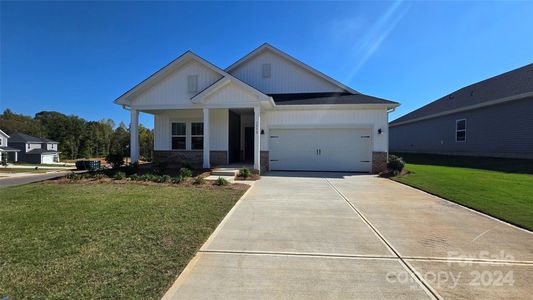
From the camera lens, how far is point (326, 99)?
47.8 feet

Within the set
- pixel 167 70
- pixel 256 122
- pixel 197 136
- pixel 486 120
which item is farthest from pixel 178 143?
pixel 486 120

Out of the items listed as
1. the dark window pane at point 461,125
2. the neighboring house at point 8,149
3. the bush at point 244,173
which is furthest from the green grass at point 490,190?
the neighboring house at point 8,149

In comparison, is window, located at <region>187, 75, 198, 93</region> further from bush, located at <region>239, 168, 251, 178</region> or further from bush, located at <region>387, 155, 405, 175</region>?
bush, located at <region>387, 155, 405, 175</region>

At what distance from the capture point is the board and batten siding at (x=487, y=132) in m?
15.0

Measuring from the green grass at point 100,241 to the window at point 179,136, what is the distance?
7.75 metres

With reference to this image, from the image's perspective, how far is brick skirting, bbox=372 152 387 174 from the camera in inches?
530

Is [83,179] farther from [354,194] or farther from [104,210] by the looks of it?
[354,194]

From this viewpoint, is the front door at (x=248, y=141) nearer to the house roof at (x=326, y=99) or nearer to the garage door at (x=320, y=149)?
the house roof at (x=326, y=99)

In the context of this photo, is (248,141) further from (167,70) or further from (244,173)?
(167,70)

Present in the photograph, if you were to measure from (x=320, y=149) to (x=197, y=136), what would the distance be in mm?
7031

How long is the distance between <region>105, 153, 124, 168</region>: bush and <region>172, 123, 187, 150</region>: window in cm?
283

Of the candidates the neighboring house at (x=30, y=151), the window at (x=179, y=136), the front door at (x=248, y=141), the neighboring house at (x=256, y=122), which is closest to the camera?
the neighboring house at (x=256, y=122)

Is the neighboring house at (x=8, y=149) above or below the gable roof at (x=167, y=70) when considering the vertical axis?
below

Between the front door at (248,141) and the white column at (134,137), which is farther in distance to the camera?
the front door at (248,141)
